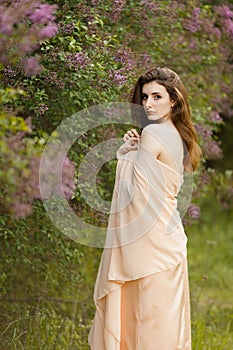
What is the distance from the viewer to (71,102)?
168 inches

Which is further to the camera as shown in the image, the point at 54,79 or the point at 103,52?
the point at 103,52

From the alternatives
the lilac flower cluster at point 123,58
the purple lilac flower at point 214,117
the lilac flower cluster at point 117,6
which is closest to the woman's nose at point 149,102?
the lilac flower cluster at point 123,58

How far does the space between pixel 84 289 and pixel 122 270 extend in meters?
2.03

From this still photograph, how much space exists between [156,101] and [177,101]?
115 mm

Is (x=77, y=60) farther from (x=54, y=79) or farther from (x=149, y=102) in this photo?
(x=149, y=102)

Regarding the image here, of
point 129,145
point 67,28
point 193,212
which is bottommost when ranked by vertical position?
point 193,212

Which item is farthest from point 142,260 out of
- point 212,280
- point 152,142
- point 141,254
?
point 212,280

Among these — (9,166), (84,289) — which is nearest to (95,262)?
(84,289)

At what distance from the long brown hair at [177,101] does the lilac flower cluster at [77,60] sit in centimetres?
30

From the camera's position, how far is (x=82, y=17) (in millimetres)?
4105

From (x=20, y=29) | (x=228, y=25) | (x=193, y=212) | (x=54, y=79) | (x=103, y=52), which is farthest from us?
(x=193, y=212)

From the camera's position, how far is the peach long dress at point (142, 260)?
3.45m

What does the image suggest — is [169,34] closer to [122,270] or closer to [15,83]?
[15,83]

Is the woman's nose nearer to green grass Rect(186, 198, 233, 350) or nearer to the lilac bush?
the lilac bush
